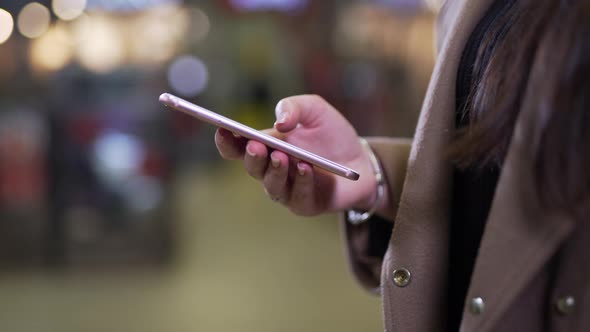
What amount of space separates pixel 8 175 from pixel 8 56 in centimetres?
90

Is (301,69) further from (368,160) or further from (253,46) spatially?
(368,160)

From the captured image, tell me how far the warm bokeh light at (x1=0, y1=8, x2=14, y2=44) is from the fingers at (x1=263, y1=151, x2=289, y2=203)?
3.82m

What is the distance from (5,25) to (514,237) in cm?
448

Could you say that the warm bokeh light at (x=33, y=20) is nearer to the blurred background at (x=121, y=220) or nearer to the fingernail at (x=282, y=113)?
the blurred background at (x=121, y=220)

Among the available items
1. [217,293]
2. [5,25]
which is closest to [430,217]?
[217,293]

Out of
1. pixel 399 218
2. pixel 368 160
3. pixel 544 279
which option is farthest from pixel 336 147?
pixel 544 279

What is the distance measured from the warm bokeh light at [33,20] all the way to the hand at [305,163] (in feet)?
12.9

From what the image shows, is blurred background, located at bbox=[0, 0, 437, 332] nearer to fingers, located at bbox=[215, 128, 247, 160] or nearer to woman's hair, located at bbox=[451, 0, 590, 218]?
fingers, located at bbox=[215, 128, 247, 160]

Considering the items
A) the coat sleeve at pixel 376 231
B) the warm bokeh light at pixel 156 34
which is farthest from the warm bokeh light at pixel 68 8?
the coat sleeve at pixel 376 231

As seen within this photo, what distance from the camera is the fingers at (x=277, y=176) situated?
3.08ft

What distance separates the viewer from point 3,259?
4.72 meters

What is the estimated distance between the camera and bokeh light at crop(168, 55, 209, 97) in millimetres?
10344

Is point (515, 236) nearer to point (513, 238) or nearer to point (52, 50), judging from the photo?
point (513, 238)

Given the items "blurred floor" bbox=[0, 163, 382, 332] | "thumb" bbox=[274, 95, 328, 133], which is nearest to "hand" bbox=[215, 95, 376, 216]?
"thumb" bbox=[274, 95, 328, 133]
